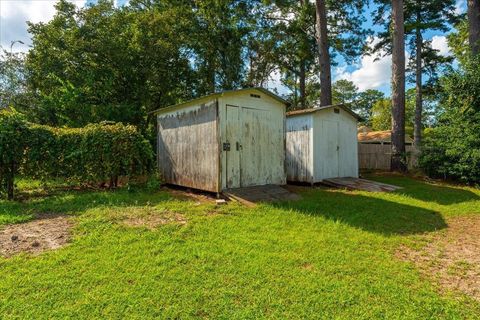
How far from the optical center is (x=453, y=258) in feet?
11.8

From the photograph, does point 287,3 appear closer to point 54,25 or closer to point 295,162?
point 295,162

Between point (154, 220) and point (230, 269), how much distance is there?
2.33 meters

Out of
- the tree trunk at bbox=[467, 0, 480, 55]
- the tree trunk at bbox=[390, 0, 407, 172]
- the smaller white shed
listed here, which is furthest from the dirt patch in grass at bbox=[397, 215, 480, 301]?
the tree trunk at bbox=[467, 0, 480, 55]

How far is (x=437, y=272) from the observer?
10.5 feet

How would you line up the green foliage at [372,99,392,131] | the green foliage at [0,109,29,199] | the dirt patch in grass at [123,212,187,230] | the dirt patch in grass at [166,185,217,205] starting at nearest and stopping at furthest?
the dirt patch in grass at [123,212,187,230]
the green foliage at [0,109,29,199]
the dirt patch in grass at [166,185,217,205]
the green foliage at [372,99,392,131]

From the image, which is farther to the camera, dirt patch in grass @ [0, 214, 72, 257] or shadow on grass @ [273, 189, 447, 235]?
shadow on grass @ [273, 189, 447, 235]

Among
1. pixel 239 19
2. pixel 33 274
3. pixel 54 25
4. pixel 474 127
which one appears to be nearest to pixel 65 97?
pixel 54 25

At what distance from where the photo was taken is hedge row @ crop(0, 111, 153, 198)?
6.51 metres

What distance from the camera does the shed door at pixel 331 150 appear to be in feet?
31.9

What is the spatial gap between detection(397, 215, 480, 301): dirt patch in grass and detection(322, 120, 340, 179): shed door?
16.4 ft

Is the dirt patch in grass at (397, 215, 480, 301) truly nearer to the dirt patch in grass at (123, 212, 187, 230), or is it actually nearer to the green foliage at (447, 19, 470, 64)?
the dirt patch in grass at (123, 212, 187, 230)

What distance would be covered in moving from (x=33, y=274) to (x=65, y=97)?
1059 centimetres

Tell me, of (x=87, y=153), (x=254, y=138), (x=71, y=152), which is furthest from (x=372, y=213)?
(x=71, y=152)

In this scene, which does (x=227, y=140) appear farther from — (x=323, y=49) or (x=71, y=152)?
(x=323, y=49)
